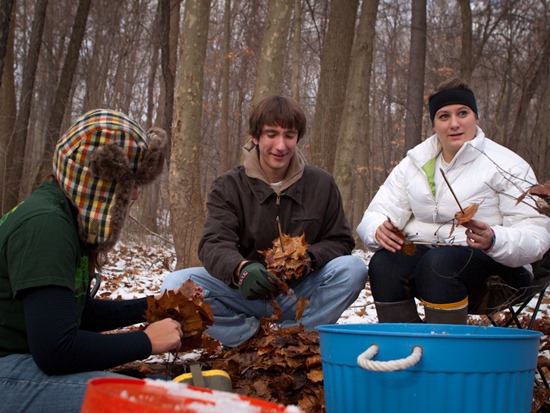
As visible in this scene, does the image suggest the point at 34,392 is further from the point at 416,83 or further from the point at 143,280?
the point at 416,83

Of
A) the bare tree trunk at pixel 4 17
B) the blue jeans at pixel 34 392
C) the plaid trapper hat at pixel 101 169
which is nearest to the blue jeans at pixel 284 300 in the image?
the plaid trapper hat at pixel 101 169

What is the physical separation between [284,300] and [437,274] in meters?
0.91

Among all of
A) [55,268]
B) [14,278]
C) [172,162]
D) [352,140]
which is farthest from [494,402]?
[352,140]

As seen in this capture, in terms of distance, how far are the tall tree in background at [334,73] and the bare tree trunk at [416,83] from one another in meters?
1.19

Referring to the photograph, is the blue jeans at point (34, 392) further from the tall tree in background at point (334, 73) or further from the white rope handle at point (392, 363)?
the tall tree in background at point (334, 73)

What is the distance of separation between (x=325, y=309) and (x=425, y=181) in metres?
0.87

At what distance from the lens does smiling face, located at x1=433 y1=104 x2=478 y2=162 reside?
118 inches

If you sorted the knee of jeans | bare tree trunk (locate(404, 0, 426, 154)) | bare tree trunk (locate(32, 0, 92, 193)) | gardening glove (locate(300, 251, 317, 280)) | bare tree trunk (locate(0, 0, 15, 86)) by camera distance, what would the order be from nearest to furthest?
gardening glove (locate(300, 251, 317, 280)), the knee of jeans, bare tree trunk (locate(0, 0, 15, 86)), bare tree trunk (locate(404, 0, 426, 154)), bare tree trunk (locate(32, 0, 92, 193))

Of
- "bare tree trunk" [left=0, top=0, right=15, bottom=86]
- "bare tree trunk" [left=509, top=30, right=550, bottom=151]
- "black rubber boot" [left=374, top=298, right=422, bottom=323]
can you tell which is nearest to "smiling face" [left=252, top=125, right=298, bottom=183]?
"black rubber boot" [left=374, top=298, right=422, bottom=323]

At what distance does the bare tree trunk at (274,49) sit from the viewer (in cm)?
663

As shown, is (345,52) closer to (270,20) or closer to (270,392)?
(270,20)

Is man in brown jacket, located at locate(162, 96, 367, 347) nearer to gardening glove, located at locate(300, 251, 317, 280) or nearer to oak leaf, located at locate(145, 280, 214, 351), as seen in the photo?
gardening glove, located at locate(300, 251, 317, 280)

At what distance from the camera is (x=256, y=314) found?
3.27m

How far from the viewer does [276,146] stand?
3.16 metres
